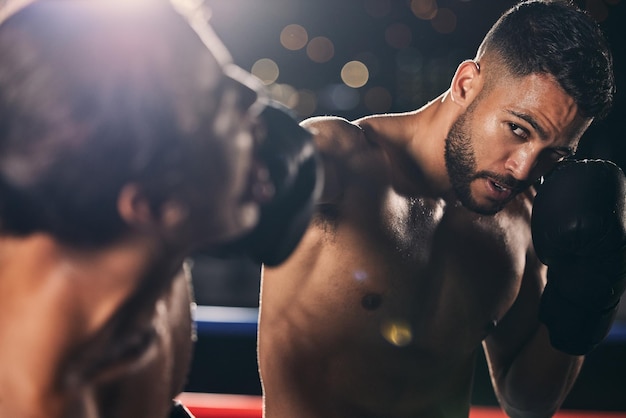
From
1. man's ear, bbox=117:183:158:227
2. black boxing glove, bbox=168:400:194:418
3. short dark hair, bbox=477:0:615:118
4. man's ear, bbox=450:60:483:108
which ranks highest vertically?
short dark hair, bbox=477:0:615:118

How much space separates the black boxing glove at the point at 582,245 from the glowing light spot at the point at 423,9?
8.54 meters

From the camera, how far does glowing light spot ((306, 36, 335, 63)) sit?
1045 centimetres

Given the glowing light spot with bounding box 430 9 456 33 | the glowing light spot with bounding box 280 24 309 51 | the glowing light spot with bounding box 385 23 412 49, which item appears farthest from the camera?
the glowing light spot with bounding box 280 24 309 51

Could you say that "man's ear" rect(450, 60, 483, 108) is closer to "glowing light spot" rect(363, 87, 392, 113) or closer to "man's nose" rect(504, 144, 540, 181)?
"man's nose" rect(504, 144, 540, 181)

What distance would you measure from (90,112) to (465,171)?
117 cm

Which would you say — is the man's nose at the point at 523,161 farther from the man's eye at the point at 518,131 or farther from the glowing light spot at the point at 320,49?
the glowing light spot at the point at 320,49

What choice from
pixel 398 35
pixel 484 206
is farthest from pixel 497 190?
pixel 398 35

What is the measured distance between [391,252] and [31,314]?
3.35ft

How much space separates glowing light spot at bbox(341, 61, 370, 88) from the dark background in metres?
0.09

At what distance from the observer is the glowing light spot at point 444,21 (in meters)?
9.54

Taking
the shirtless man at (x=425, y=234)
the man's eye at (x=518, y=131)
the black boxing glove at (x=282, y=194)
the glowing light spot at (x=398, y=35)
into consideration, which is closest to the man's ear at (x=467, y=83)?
the shirtless man at (x=425, y=234)

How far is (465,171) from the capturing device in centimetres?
169

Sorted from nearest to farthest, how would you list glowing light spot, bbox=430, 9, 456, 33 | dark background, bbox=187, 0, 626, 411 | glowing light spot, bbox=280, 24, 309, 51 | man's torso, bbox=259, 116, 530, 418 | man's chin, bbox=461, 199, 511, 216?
man's torso, bbox=259, 116, 530, 418
man's chin, bbox=461, 199, 511, 216
dark background, bbox=187, 0, 626, 411
glowing light spot, bbox=430, 9, 456, 33
glowing light spot, bbox=280, 24, 309, 51

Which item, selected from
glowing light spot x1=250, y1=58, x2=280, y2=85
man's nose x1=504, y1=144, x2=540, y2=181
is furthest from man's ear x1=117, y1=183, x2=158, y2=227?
glowing light spot x1=250, y1=58, x2=280, y2=85
